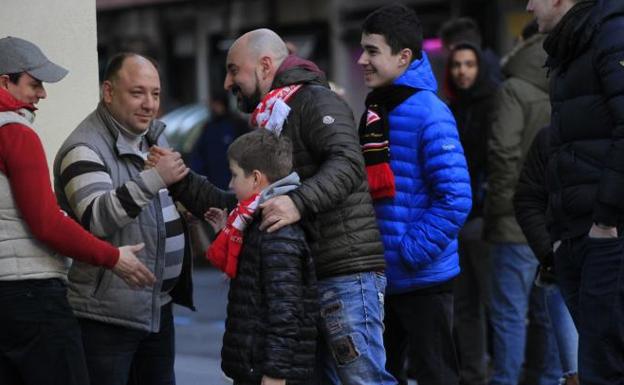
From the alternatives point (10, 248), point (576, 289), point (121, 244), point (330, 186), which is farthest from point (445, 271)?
point (10, 248)

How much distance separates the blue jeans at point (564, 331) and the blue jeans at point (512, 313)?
2.07ft

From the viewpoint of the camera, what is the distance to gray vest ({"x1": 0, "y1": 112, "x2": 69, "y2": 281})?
4.09 metres

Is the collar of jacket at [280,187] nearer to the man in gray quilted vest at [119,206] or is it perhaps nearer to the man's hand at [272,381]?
the man in gray quilted vest at [119,206]

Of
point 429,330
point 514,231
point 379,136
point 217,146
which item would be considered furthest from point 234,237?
point 217,146

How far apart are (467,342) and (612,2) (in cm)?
317

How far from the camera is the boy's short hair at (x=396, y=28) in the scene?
5113 millimetres

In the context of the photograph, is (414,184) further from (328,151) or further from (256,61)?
(256,61)

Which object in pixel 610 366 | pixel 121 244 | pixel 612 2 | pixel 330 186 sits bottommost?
pixel 610 366

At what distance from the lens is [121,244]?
4.56m

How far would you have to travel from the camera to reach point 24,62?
4.23 m

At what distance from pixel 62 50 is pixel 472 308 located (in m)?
3.09

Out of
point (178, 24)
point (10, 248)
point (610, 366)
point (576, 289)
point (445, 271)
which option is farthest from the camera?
point (178, 24)

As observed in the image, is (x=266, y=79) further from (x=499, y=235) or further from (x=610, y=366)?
(x=499, y=235)

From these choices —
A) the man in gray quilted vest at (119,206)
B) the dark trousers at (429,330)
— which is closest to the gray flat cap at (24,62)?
the man in gray quilted vest at (119,206)
